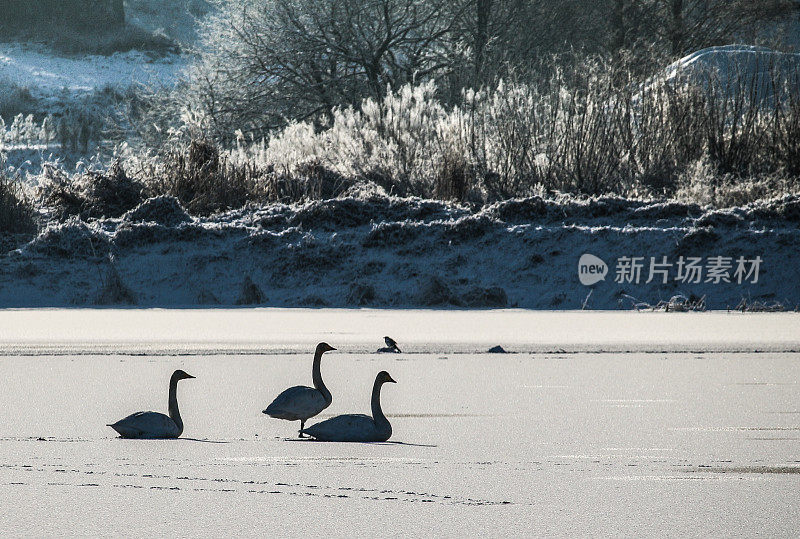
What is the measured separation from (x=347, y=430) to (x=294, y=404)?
0.85 ft

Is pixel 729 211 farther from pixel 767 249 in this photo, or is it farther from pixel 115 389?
pixel 115 389

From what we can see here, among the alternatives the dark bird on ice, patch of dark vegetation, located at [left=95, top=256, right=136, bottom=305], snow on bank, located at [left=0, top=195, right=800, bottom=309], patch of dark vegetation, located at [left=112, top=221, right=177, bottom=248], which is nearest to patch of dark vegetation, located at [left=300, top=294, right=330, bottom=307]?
snow on bank, located at [left=0, top=195, right=800, bottom=309]

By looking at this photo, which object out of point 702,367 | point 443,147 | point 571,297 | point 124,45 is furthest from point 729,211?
point 124,45

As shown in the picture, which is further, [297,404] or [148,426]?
[297,404]

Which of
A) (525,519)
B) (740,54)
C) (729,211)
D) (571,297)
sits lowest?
(525,519)

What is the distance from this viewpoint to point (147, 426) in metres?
4.47

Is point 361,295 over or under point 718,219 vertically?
under

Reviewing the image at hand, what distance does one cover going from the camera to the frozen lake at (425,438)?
3322 millimetres

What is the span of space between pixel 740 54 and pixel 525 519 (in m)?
18.5

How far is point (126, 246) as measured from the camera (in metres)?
12.4

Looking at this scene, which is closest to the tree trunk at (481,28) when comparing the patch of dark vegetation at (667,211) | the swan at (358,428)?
the patch of dark vegetation at (667,211)

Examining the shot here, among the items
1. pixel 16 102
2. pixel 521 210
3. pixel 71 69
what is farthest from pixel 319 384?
pixel 71 69

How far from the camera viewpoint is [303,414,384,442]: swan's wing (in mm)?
4516

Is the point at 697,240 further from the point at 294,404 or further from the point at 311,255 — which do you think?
the point at 294,404
